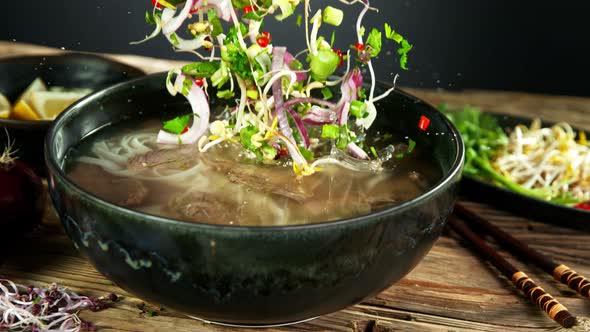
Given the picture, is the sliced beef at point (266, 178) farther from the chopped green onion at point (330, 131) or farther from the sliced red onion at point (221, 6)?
the sliced red onion at point (221, 6)

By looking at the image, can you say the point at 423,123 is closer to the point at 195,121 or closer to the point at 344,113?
the point at 344,113

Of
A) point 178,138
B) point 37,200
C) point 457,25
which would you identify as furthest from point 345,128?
point 457,25

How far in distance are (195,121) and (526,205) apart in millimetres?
1164

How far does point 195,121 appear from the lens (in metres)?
1.95

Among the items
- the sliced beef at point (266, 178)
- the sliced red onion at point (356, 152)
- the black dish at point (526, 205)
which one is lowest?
the black dish at point (526, 205)

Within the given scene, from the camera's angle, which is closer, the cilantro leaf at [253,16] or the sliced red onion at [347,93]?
the cilantro leaf at [253,16]

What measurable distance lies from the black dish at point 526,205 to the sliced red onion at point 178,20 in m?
1.24

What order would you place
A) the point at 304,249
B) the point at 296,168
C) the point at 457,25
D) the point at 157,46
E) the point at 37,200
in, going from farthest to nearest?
1. the point at 457,25
2. the point at 157,46
3. the point at 37,200
4. the point at 296,168
5. the point at 304,249

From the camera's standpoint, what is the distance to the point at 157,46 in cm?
362

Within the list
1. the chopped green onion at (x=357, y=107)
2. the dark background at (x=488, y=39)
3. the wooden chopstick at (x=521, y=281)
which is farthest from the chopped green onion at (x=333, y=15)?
the dark background at (x=488, y=39)

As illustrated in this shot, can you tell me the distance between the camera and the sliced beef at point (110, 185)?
5.50 feet

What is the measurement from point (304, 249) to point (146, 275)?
34 cm

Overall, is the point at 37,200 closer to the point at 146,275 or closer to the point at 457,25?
the point at 146,275

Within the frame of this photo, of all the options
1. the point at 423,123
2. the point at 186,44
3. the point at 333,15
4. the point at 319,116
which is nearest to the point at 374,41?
the point at 333,15
